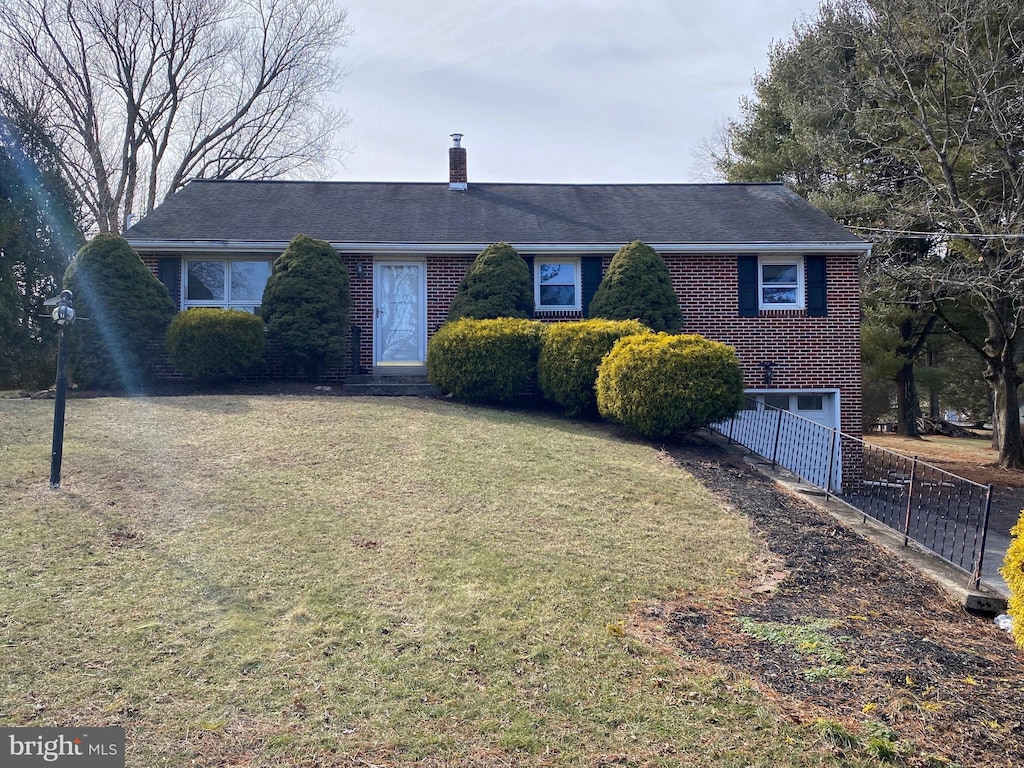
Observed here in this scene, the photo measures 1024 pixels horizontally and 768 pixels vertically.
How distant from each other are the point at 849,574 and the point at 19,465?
7.89 m

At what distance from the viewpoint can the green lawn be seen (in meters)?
3.62

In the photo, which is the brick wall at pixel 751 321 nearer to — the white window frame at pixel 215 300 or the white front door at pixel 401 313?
the white front door at pixel 401 313

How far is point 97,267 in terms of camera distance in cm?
1312

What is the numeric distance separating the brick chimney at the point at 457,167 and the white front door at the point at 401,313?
3.81 metres

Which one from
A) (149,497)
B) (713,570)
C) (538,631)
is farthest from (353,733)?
(149,497)

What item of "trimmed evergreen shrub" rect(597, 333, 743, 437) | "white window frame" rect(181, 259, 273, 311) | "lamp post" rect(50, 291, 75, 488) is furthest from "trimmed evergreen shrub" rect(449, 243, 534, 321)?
"lamp post" rect(50, 291, 75, 488)

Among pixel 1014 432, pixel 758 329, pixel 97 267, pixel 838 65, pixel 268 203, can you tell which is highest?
pixel 838 65

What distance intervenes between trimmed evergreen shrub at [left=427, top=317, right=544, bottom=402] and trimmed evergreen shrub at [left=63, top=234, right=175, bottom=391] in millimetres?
5208

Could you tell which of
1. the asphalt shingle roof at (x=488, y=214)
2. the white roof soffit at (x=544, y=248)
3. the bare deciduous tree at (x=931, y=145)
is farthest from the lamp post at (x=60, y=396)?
the bare deciduous tree at (x=931, y=145)

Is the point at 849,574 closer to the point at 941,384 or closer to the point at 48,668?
the point at 48,668

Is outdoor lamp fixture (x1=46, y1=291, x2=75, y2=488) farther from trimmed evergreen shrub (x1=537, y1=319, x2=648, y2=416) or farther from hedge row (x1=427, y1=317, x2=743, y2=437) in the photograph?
trimmed evergreen shrub (x1=537, y1=319, x2=648, y2=416)

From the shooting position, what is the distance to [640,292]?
13.9 metres

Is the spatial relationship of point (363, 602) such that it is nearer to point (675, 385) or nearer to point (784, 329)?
point (675, 385)

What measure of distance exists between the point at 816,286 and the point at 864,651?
38.4 ft
